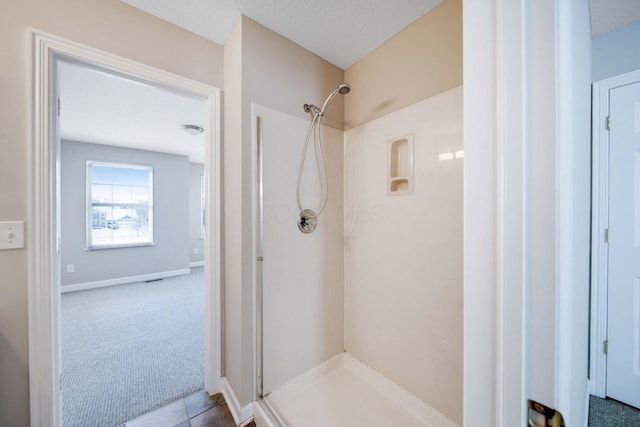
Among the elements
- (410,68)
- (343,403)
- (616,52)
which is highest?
(616,52)

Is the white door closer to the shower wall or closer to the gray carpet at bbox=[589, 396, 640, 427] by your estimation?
the gray carpet at bbox=[589, 396, 640, 427]

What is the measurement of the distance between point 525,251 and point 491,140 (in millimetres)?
181

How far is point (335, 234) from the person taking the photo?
1923 millimetres

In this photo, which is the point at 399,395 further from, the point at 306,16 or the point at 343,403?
the point at 306,16

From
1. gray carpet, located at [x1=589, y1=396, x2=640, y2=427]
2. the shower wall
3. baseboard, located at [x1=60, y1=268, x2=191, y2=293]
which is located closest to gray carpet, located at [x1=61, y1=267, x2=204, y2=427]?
baseboard, located at [x1=60, y1=268, x2=191, y2=293]

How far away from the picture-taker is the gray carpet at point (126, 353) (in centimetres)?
155

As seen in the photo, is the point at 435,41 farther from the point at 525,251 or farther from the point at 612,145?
the point at 525,251

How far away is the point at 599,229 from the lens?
1.60 m

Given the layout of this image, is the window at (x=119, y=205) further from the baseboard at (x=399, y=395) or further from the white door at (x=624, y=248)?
the white door at (x=624, y=248)

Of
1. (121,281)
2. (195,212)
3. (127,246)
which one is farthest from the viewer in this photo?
(195,212)

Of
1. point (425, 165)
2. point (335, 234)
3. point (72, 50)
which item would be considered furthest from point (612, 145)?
point (72, 50)

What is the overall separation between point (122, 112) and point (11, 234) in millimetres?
2277

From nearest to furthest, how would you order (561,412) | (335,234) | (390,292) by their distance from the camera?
(561,412) → (390,292) → (335,234)

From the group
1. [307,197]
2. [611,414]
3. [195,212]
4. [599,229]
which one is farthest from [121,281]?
[599,229]
